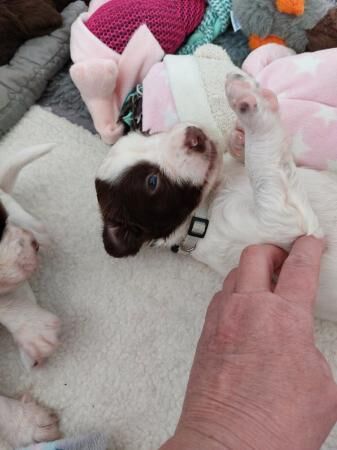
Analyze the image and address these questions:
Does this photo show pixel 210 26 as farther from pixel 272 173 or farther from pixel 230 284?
pixel 230 284

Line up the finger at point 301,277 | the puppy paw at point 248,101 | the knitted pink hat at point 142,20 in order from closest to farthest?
the finger at point 301,277 → the puppy paw at point 248,101 → the knitted pink hat at point 142,20

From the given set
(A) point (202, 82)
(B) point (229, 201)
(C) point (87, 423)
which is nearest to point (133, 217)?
(B) point (229, 201)

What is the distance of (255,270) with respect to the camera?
1.04 metres

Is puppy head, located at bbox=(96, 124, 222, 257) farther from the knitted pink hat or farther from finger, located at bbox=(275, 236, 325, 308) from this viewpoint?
the knitted pink hat

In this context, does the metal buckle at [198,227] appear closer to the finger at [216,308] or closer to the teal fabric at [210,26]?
the finger at [216,308]

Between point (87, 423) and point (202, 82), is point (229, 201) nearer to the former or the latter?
point (202, 82)

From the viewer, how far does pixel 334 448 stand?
1.37 m

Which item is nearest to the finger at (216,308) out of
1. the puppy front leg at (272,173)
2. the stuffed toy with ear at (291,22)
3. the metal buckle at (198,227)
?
the puppy front leg at (272,173)

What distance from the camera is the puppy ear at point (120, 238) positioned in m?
1.43

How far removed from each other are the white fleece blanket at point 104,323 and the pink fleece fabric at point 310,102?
1.76ft

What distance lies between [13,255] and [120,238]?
316 mm

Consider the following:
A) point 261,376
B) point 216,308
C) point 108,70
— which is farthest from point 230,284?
point 108,70

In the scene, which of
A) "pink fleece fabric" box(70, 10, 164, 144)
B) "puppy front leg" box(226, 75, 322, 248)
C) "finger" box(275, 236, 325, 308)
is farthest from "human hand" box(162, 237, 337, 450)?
"pink fleece fabric" box(70, 10, 164, 144)

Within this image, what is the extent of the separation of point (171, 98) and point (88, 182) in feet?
1.55
